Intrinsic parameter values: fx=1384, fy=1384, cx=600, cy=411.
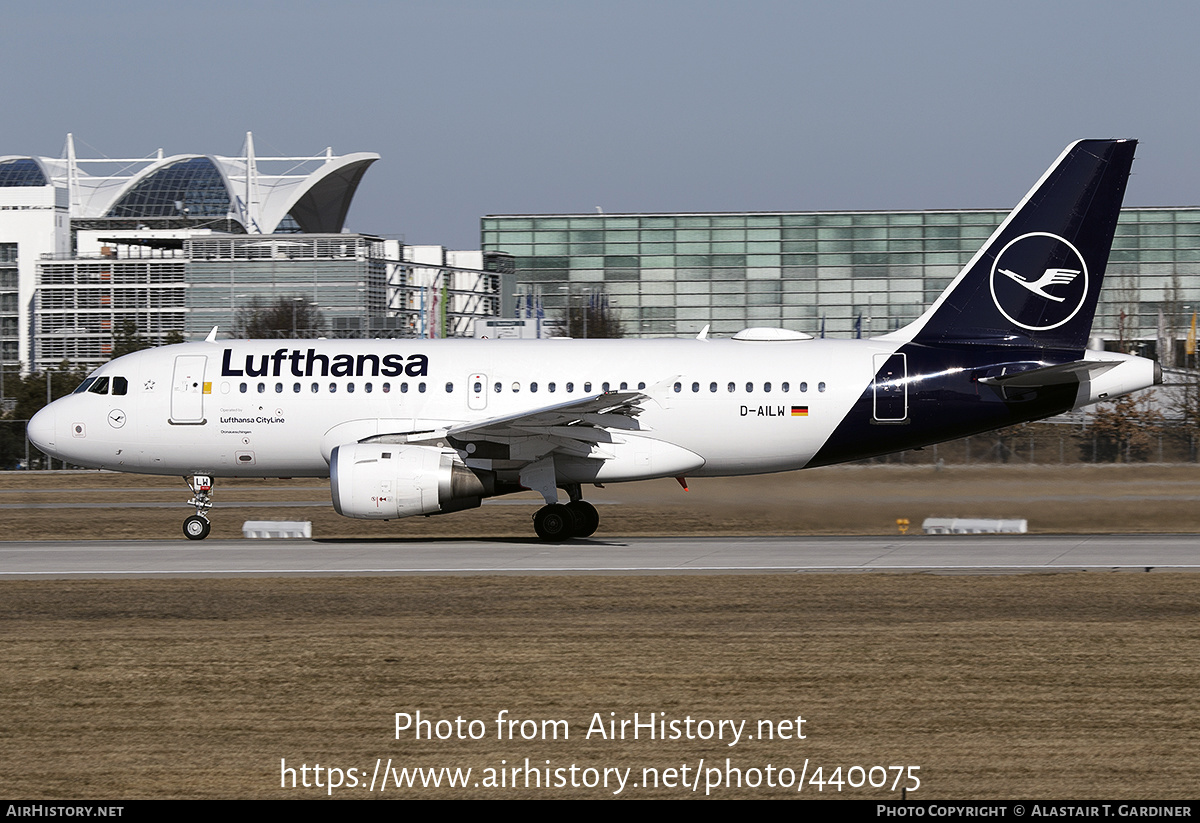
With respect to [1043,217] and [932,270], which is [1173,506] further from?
[932,270]

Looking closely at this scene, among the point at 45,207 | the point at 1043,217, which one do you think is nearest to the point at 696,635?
the point at 1043,217

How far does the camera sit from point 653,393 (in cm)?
2758

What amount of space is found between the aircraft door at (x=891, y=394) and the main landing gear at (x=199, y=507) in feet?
45.7

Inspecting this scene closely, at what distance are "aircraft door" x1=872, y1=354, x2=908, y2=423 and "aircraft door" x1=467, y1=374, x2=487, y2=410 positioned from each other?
7794mm

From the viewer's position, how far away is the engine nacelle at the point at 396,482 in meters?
25.7

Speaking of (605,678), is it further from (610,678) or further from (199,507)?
(199,507)

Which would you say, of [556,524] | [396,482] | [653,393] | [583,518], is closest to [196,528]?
[396,482]

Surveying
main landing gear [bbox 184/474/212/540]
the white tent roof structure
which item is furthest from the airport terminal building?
main landing gear [bbox 184/474/212/540]

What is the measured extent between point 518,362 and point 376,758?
17.6 m

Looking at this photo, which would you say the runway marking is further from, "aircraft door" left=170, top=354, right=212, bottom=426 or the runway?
"aircraft door" left=170, top=354, right=212, bottom=426

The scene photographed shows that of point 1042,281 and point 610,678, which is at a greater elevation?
point 1042,281

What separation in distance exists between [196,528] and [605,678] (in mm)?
17074

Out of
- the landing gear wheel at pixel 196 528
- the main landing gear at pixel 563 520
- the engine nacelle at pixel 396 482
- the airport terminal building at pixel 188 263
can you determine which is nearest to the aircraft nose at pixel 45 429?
the landing gear wheel at pixel 196 528

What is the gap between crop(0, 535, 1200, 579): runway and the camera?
22938 mm
